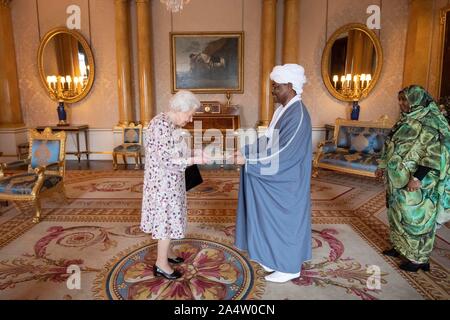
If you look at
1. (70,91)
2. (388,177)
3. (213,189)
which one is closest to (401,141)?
(388,177)

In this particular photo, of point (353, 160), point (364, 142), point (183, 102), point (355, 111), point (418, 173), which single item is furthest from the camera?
point (355, 111)

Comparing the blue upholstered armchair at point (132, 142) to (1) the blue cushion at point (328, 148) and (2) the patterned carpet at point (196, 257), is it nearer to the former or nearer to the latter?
(2) the patterned carpet at point (196, 257)

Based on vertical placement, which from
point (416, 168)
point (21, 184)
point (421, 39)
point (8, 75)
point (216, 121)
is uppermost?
point (421, 39)

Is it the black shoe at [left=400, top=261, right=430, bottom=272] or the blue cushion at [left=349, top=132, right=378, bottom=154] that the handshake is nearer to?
the black shoe at [left=400, top=261, right=430, bottom=272]

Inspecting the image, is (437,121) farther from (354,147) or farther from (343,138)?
(343,138)

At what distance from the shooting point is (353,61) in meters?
7.16

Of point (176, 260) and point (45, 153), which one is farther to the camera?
point (45, 153)

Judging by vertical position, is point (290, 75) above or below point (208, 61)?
below

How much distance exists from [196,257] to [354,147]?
3967 mm

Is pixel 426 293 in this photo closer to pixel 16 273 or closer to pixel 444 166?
pixel 444 166

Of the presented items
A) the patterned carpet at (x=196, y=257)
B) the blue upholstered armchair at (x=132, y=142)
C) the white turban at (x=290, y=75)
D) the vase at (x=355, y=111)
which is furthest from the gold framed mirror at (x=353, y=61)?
the white turban at (x=290, y=75)

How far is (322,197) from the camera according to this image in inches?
188

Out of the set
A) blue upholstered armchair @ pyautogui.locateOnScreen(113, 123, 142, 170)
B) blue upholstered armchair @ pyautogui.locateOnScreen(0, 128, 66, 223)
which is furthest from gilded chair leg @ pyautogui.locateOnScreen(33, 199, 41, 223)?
blue upholstered armchair @ pyautogui.locateOnScreen(113, 123, 142, 170)

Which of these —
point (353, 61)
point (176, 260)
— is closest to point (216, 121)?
point (353, 61)
